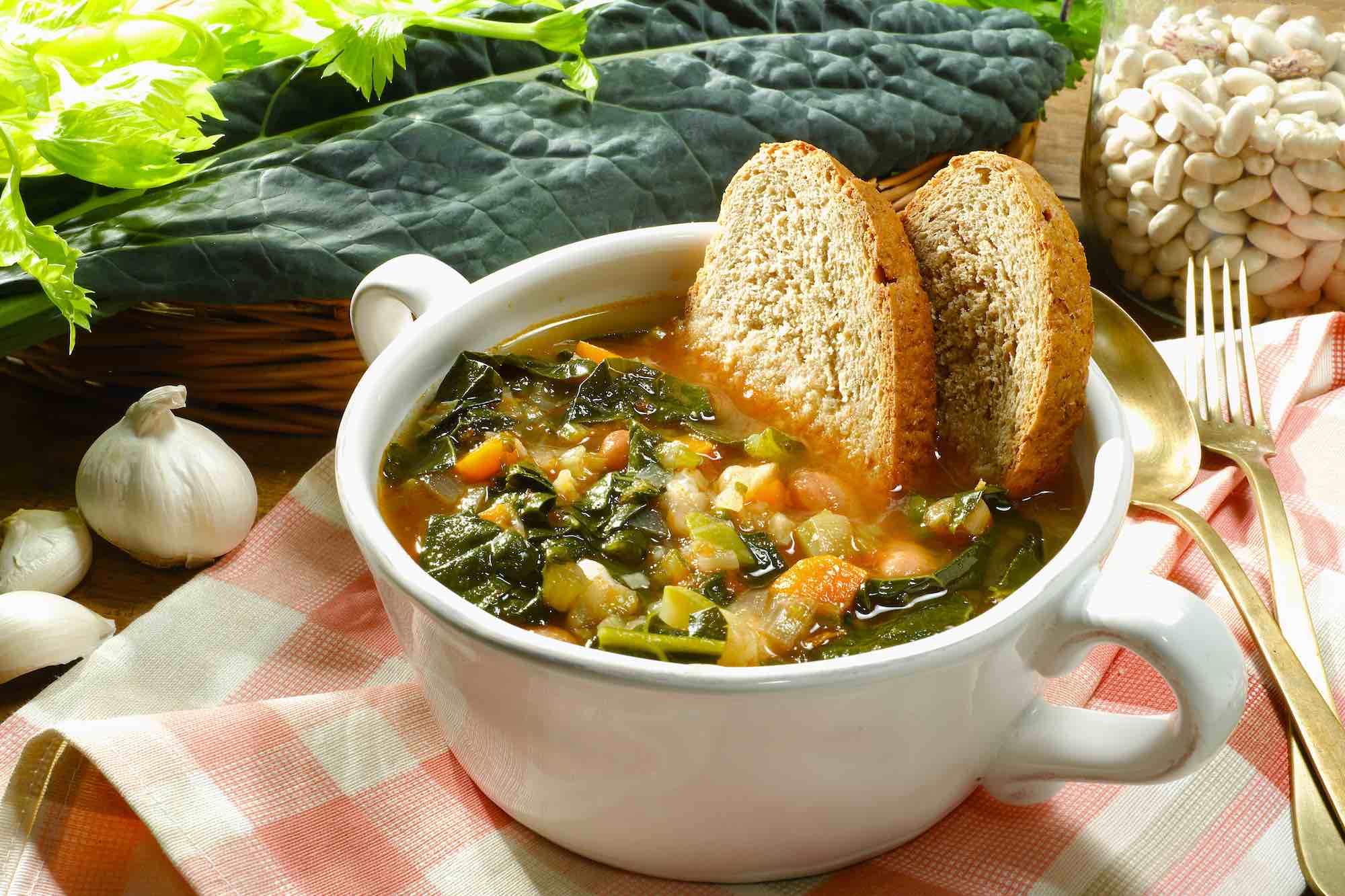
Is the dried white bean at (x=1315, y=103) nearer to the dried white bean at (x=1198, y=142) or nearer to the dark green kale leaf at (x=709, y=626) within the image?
the dried white bean at (x=1198, y=142)

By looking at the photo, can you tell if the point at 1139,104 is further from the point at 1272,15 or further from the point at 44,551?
the point at 44,551

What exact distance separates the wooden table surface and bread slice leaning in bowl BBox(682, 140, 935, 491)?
87cm

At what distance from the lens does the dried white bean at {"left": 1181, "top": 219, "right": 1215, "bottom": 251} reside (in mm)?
2861

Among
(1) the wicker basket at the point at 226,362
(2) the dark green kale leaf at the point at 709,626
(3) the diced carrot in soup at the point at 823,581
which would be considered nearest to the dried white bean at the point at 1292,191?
(3) the diced carrot in soup at the point at 823,581

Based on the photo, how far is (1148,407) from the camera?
247 cm

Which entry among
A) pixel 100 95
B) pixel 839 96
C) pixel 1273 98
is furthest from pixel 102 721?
pixel 1273 98

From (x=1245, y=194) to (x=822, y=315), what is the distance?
1.28 metres

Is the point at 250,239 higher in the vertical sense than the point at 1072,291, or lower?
lower

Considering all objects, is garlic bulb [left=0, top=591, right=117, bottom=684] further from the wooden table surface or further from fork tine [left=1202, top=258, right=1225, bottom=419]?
fork tine [left=1202, top=258, right=1225, bottom=419]

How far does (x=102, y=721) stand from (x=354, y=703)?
342 millimetres

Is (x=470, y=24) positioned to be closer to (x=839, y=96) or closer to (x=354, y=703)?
(x=839, y=96)

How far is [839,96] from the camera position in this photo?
2.94 metres

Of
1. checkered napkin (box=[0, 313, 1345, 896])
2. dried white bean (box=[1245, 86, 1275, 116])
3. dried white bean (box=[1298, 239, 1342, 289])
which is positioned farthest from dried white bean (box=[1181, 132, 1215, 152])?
checkered napkin (box=[0, 313, 1345, 896])

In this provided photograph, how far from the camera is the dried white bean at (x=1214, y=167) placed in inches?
110
